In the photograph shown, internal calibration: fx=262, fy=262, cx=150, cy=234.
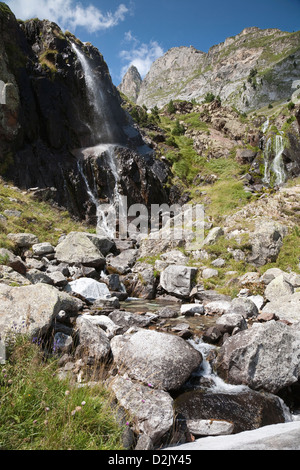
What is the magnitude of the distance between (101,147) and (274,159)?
20.2m

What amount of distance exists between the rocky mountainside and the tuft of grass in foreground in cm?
9470

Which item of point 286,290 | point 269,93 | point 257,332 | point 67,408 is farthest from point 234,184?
point 269,93

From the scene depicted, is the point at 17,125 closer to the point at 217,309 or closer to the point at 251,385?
the point at 217,309

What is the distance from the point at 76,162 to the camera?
84.8ft

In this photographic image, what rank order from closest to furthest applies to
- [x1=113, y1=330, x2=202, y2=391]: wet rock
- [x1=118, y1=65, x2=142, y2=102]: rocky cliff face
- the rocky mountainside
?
[x1=113, y1=330, x2=202, y2=391]: wet rock, the rocky mountainside, [x1=118, y1=65, x2=142, y2=102]: rocky cliff face

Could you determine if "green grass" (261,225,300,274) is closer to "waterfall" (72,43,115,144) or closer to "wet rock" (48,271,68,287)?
"wet rock" (48,271,68,287)

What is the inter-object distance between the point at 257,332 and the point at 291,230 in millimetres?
11289

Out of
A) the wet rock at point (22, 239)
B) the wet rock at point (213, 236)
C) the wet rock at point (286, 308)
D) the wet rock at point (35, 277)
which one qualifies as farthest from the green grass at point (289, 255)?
the wet rock at point (22, 239)

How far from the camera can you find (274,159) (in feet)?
102

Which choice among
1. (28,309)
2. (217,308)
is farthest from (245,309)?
(28,309)

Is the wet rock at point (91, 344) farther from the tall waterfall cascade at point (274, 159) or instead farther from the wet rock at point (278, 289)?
the tall waterfall cascade at point (274, 159)

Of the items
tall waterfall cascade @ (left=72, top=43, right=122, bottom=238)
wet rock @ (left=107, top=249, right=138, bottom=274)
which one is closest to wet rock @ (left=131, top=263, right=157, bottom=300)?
wet rock @ (left=107, top=249, right=138, bottom=274)

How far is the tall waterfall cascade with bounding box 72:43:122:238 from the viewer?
2508cm

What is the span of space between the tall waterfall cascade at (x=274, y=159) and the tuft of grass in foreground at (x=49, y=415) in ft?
98.7
